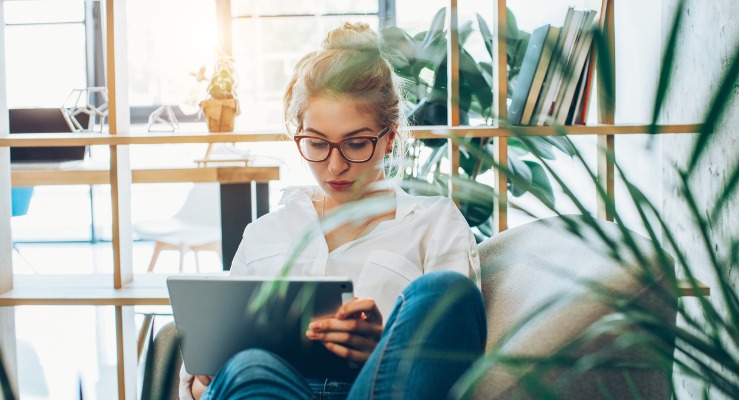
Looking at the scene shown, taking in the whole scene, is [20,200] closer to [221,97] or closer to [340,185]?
Result: [221,97]

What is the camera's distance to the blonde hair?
1601mm

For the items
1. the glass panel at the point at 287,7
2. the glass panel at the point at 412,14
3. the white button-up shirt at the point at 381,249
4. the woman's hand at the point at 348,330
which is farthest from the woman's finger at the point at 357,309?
the glass panel at the point at 412,14

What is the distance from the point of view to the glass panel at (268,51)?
5.28 m

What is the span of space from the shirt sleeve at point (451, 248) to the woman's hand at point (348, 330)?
0.31 m

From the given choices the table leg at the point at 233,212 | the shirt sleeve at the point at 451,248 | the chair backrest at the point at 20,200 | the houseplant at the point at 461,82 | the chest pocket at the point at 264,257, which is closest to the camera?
the shirt sleeve at the point at 451,248

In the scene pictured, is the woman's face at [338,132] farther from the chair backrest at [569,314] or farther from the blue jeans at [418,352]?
the blue jeans at [418,352]

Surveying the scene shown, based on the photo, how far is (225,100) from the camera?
2.23 metres

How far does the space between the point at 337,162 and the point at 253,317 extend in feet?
1.43

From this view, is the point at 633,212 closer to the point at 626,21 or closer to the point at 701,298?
the point at 626,21

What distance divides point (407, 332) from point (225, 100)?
4.67 feet

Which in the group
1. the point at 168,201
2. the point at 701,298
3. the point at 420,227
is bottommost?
the point at 168,201

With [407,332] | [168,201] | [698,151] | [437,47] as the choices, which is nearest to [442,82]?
[437,47]

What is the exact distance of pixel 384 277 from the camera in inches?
60.3

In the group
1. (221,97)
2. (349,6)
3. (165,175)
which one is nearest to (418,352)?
(221,97)
